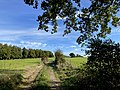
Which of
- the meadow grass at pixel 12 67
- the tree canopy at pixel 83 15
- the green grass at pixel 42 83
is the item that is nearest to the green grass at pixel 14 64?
the meadow grass at pixel 12 67

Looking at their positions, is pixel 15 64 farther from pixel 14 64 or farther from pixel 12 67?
pixel 12 67

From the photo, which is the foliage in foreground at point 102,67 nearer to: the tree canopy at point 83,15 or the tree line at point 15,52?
the tree canopy at point 83,15

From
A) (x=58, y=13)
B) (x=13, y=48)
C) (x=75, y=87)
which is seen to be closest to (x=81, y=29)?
(x=58, y=13)

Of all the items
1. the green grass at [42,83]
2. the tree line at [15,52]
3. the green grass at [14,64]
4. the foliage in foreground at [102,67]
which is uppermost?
the tree line at [15,52]

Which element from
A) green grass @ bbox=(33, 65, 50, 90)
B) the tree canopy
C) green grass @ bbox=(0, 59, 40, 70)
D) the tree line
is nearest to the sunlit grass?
green grass @ bbox=(0, 59, 40, 70)

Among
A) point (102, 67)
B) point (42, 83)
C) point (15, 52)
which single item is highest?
point (15, 52)

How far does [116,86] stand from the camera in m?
15.9

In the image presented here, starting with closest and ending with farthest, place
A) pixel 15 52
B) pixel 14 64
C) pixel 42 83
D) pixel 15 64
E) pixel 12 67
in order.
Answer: pixel 42 83 < pixel 12 67 < pixel 15 64 < pixel 14 64 < pixel 15 52

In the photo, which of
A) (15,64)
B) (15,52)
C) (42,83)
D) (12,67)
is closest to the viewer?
(42,83)

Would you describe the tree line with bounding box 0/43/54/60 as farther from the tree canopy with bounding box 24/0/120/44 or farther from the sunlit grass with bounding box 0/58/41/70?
the tree canopy with bounding box 24/0/120/44

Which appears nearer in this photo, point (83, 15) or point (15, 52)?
point (83, 15)

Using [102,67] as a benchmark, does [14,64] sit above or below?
above

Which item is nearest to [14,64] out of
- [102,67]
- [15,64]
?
[15,64]

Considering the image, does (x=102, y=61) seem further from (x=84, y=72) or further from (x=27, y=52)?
(x=27, y=52)
